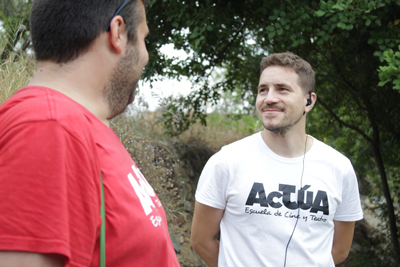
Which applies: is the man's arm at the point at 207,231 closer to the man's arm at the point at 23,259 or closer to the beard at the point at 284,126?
the beard at the point at 284,126

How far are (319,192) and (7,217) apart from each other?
1.94m

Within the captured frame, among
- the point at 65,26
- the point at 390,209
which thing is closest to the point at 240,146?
the point at 65,26

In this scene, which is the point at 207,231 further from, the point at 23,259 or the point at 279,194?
the point at 23,259

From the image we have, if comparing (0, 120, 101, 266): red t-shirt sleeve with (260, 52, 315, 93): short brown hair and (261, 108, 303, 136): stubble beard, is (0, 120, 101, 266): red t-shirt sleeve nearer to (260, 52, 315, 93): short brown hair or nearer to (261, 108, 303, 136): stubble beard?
(261, 108, 303, 136): stubble beard

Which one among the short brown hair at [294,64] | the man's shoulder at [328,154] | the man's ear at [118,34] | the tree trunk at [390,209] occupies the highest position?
the short brown hair at [294,64]

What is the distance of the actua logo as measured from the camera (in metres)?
2.28

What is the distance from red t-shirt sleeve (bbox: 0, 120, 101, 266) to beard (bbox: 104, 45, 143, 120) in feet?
0.96

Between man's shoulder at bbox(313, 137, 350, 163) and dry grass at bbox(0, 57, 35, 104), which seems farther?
dry grass at bbox(0, 57, 35, 104)

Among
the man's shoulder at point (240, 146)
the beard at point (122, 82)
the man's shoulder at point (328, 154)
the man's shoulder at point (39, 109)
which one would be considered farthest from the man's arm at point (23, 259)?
the man's shoulder at point (328, 154)

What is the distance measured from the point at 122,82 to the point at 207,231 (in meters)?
1.57

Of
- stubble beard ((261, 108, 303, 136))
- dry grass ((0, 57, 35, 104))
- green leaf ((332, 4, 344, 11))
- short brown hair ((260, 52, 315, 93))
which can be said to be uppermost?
green leaf ((332, 4, 344, 11))

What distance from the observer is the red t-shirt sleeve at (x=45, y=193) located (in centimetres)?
82

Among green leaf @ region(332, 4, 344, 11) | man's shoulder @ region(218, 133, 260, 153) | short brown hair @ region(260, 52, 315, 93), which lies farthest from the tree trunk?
man's shoulder @ region(218, 133, 260, 153)

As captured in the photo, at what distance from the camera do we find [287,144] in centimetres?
250
